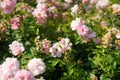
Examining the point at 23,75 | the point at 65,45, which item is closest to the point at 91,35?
the point at 65,45

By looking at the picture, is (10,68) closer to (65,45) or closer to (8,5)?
(65,45)

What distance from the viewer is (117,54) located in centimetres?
394

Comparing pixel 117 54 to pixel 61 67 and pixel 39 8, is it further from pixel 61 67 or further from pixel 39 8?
pixel 39 8

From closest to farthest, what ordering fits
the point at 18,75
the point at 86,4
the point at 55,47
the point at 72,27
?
the point at 18,75 < the point at 55,47 < the point at 72,27 < the point at 86,4

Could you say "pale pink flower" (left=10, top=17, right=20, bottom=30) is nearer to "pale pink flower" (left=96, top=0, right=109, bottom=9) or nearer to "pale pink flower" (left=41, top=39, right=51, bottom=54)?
"pale pink flower" (left=41, top=39, right=51, bottom=54)

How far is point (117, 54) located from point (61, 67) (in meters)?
0.53

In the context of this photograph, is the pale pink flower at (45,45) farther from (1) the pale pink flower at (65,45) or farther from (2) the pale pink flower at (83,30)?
(2) the pale pink flower at (83,30)

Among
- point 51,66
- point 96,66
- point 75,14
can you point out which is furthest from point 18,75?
point 75,14

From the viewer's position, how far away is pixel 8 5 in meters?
4.13

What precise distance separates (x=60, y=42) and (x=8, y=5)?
0.67 meters

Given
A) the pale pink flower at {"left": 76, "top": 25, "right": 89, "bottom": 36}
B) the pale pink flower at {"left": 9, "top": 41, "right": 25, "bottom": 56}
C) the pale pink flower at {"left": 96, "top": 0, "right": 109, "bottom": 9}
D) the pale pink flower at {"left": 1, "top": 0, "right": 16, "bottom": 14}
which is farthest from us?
the pale pink flower at {"left": 96, "top": 0, "right": 109, "bottom": 9}

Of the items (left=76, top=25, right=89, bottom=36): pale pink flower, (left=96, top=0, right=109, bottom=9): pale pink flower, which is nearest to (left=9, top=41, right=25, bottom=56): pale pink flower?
(left=76, top=25, right=89, bottom=36): pale pink flower

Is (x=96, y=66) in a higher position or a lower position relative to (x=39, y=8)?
lower

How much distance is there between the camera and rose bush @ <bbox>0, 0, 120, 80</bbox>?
3.84 m
